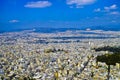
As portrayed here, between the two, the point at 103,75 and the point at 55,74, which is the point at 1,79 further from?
the point at 103,75

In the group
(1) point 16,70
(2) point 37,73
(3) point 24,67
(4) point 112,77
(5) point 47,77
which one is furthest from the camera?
(3) point 24,67

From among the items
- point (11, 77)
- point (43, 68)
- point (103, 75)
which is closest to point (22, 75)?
point (11, 77)

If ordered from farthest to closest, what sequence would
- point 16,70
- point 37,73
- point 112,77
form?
point 16,70
point 37,73
point 112,77

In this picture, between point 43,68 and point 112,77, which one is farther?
point 43,68

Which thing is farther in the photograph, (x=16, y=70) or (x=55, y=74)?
(x=16, y=70)

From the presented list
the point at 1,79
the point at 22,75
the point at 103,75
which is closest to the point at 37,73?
the point at 22,75

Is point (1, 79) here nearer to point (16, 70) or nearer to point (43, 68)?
point (16, 70)

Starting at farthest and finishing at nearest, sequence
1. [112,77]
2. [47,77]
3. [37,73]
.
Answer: [37,73]
[47,77]
[112,77]

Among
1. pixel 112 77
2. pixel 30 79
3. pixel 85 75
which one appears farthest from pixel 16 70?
pixel 112 77
